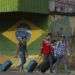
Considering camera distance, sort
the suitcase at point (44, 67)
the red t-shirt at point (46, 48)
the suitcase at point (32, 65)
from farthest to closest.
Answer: the suitcase at point (32, 65) → the suitcase at point (44, 67) → the red t-shirt at point (46, 48)

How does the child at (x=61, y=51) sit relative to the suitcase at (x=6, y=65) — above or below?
above

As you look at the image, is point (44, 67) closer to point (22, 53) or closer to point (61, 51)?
point (61, 51)

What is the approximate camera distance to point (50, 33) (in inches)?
919

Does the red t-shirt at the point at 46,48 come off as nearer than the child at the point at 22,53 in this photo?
Yes

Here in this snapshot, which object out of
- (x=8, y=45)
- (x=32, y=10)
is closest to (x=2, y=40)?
(x=8, y=45)

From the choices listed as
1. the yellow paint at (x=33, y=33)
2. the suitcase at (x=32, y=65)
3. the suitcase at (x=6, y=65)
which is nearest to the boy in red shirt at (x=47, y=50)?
the suitcase at (x=32, y=65)

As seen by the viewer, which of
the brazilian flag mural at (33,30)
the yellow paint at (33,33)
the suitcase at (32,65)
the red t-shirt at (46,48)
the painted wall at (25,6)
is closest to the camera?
the red t-shirt at (46,48)

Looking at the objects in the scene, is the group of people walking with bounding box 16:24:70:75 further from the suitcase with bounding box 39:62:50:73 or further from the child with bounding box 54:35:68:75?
the suitcase with bounding box 39:62:50:73

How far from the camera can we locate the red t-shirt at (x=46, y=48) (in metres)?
22.7

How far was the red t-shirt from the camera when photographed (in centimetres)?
2272

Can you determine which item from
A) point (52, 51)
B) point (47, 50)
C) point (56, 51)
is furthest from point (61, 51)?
point (47, 50)

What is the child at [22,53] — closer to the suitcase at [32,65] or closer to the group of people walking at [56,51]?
the suitcase at [32,65]

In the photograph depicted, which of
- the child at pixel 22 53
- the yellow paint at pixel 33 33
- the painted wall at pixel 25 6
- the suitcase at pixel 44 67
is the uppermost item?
the painted wall at pixel 25 6

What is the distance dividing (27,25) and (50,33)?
1.19m
